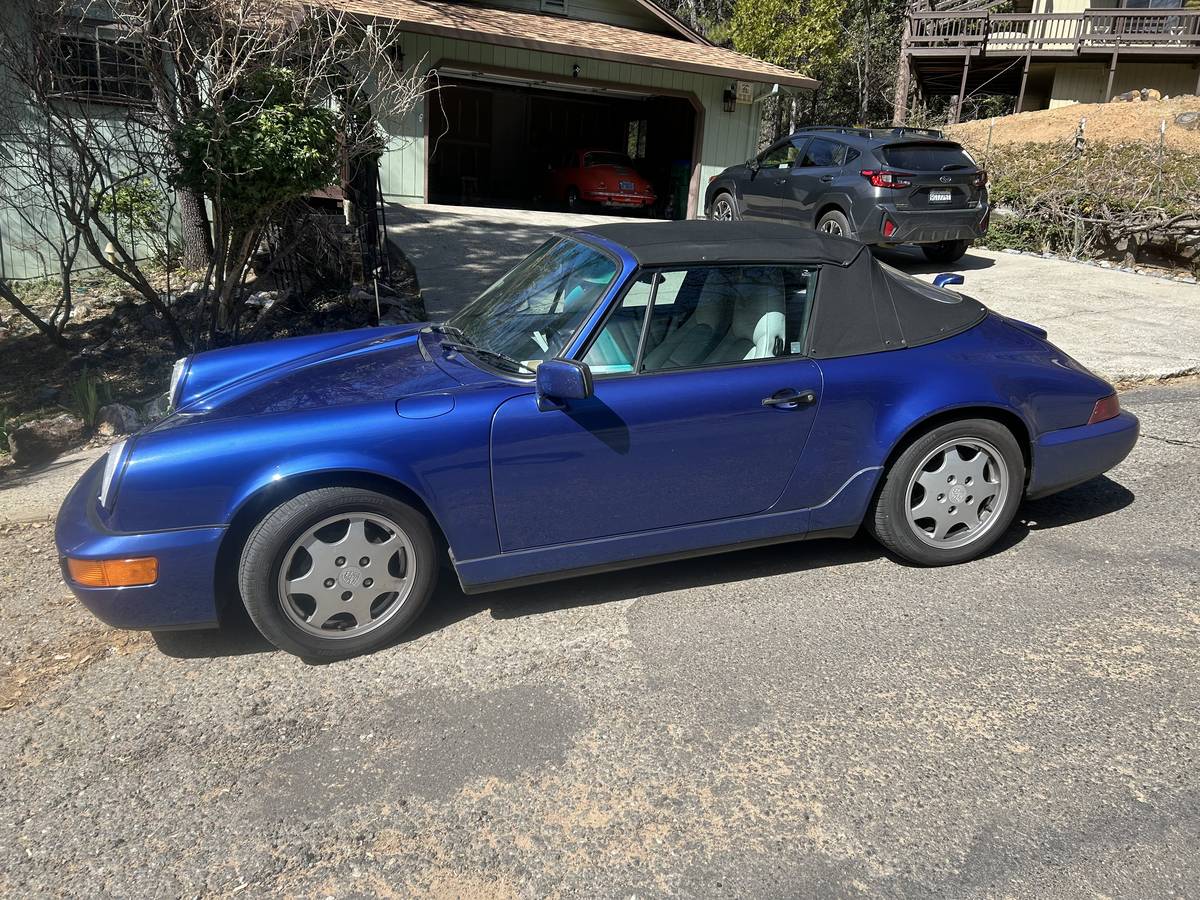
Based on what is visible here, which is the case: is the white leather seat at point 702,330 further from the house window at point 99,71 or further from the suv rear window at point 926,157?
the suv rear window at point 926,157

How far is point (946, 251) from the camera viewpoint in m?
12.2

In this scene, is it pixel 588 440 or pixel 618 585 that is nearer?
pixel 588 440

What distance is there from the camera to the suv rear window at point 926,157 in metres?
10.7

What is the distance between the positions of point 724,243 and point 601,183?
1550cm

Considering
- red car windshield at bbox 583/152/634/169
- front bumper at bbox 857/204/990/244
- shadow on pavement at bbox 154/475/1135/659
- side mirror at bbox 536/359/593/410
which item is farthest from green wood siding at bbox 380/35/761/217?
side mirror at bbox 536/359/593/410

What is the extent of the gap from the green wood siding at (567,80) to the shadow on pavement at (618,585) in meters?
11.9

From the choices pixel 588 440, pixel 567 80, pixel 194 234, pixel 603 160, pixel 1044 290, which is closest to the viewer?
pixel 588 440

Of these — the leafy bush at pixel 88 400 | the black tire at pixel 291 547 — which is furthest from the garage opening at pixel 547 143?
the black tire at pixel 291 547

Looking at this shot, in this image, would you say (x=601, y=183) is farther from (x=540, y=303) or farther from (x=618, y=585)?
(x=618, y=585)

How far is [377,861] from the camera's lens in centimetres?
254

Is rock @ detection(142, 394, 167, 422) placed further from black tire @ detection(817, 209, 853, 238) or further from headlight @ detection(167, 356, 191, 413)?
black tire @ detection(817, 209, 853, 238)

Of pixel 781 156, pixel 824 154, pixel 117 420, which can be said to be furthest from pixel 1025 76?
pixel 117 420

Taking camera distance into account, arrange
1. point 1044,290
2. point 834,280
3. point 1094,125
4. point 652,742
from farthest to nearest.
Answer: point 1094,125
point 1044,290
point 834,280
point 652,742

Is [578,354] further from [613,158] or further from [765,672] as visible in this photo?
[613,158]
